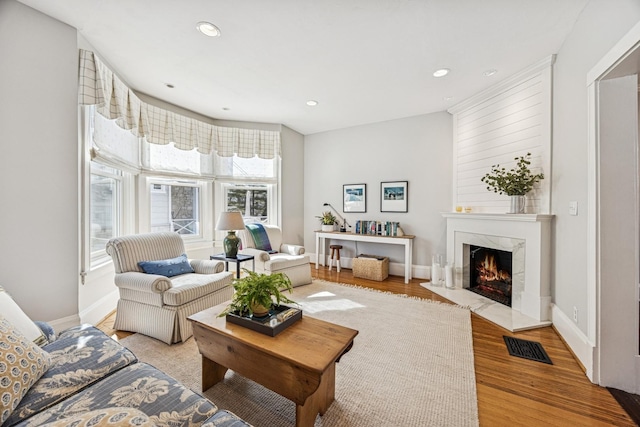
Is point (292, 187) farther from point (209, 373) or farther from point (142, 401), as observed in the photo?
point (142, 401)

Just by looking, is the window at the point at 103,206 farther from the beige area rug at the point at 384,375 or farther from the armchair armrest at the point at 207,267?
the beige area rug at the point at 384,375

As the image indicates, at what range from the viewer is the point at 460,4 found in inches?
76.3

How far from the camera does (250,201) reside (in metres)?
4.86

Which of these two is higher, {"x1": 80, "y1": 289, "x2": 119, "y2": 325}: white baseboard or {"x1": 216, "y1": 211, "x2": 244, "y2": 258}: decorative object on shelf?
{"x1": 216, "y1": 211, "x2": 244, "y2": 258}: decorative object on shelf

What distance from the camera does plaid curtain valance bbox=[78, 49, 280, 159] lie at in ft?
7.70

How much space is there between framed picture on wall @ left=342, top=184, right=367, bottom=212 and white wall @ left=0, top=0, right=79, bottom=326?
3.83m

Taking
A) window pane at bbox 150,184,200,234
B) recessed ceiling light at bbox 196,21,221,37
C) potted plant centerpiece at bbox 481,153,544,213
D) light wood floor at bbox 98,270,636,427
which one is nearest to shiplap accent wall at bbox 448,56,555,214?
potted plant centerpiece at bbox 481,153,544,213

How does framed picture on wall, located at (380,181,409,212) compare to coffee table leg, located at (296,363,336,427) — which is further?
framed picture on wall, located at (380,181,409,212)

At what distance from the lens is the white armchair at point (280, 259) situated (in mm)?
3615

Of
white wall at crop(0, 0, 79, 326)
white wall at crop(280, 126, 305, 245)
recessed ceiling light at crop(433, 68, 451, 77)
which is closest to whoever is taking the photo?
white wall at crop(0, 0, 79, 326)

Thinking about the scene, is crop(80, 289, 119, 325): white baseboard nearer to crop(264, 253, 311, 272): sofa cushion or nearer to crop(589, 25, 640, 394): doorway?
crop(264, 253, 311, 272): sofa cushion

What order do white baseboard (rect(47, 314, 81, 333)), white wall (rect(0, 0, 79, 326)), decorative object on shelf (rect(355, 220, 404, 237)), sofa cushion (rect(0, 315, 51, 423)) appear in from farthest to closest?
decorative object on shelf (rect(355, 220, 404, 237)) < white baseboard (rect(47, 314, 81, 333)) < white wall (rect(0, 0, 79, 326)) < sofa cushion (rect(0, 315, 51, 423))

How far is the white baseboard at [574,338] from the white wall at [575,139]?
6 cm

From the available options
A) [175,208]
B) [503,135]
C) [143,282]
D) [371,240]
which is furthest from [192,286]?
[503,135]
